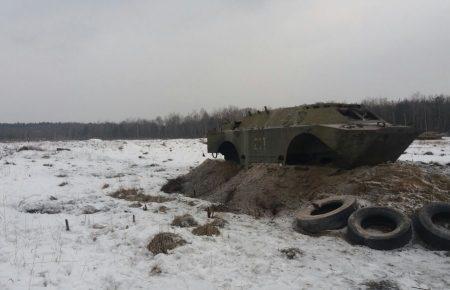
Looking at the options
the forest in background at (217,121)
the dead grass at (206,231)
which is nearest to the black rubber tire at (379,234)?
the dead grass at (206,231)

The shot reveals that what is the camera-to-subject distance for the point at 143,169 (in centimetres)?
2022

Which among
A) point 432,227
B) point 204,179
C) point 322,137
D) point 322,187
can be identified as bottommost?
point 432,227

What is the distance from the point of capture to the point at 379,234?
7328 mm

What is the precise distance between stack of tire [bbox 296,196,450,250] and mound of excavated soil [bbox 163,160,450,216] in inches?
20.0

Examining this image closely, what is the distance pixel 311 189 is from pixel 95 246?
5022 mm

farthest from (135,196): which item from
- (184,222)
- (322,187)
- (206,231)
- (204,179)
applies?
(322,187)

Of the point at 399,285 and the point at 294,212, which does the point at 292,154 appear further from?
the point at 399,285

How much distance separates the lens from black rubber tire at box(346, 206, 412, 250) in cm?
708

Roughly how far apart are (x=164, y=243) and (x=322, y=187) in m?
4.25

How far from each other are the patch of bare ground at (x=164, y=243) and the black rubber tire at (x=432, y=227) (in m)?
3.97

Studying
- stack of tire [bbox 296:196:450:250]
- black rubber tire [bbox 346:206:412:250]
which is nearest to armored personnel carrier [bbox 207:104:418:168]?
stack of tire [bbox 296:196:450:250]

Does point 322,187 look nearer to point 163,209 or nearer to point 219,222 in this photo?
point 219,222

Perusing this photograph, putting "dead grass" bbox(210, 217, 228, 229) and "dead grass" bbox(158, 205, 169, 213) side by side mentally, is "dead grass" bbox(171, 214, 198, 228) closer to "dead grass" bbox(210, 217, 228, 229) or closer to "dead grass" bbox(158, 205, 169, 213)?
"dead grass" bbox(210, 217, 228, 229)

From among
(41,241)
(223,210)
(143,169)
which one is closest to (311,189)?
(223,210)
